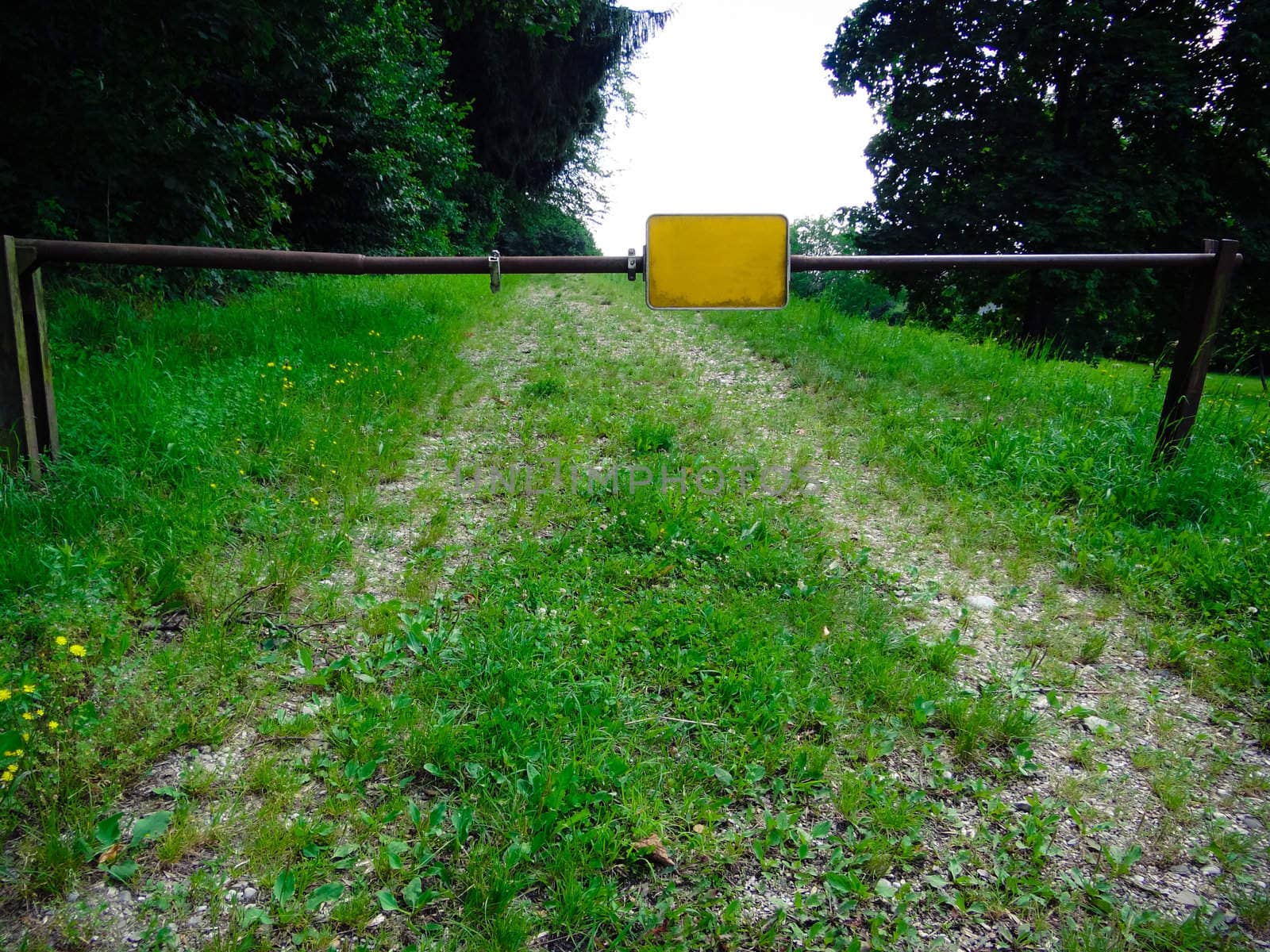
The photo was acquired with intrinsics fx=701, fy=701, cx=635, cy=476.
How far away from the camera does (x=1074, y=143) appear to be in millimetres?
12656

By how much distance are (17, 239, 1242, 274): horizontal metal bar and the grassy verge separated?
100 cm

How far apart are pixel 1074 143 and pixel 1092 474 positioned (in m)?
11.6

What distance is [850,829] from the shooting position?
2.02m

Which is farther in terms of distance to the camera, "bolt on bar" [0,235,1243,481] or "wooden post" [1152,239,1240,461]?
"wooden post" [1152,239,1240,461]

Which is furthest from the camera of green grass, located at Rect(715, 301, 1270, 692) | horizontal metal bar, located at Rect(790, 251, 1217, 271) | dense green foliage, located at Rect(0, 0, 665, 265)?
dense green foliage, located at Rect(0, 0, 665, 265)

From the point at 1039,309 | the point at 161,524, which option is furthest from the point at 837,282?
the point at 161,524

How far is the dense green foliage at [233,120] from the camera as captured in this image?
599 cm

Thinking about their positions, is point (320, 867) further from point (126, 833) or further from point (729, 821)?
point (729, 821)

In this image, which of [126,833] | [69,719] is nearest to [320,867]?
[126,833]

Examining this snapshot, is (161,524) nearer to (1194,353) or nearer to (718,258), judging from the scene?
(718,258)

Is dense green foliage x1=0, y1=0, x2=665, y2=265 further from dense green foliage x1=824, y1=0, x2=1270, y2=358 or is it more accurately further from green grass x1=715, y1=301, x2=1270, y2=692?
dense green foliage x1=824, y1=0, x2=1270, y2=358

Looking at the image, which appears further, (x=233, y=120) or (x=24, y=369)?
(x=233, y=120)

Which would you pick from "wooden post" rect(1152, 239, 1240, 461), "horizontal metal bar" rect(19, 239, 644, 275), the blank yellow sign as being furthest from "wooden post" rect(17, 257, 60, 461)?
"wooden post" rect(1152, 239, 1240, 461)

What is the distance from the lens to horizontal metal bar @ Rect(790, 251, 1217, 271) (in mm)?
3359
